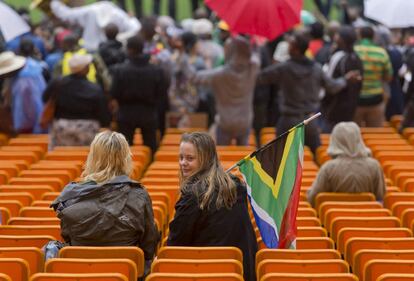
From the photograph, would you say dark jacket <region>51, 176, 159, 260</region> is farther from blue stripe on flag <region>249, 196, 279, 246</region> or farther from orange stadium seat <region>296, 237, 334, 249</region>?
orange stadium seat <region>296, 237, 334, 249</region>

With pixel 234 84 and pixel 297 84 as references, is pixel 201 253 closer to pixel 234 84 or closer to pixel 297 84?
pixel 297 84

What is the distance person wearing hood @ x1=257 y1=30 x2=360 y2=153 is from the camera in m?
10.8

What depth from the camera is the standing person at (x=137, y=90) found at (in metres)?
11.0

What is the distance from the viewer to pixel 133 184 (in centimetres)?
628

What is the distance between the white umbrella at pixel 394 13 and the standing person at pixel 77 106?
3.23m

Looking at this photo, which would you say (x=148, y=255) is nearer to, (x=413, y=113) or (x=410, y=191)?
(x=410, y=191)

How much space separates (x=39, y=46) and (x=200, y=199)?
9.31m

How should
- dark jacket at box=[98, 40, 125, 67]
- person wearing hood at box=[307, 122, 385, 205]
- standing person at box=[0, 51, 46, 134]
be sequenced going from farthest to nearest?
dark jacket at box=[98, 40, 125, 67]
standing person at box=[0, 51, 46, 134]
person wearing hood at box=[307, 122, 385, 205]

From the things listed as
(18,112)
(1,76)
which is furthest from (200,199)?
(18,112)

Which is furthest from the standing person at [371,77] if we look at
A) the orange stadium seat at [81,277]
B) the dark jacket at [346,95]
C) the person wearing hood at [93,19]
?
the orange stadium seat at [81,277]

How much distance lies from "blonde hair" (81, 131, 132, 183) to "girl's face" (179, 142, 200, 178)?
32 centimetres

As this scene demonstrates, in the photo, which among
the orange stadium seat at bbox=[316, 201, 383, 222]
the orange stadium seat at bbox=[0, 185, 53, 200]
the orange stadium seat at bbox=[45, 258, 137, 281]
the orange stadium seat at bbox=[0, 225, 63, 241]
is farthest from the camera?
the orange stadium seat at bbox=[0, 185, 53, 200]

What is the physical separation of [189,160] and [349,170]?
200cm

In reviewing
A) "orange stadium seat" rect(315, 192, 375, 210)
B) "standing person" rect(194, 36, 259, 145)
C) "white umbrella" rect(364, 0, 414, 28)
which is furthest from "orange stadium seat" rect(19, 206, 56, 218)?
"white umbrella" rect(364, 0, 414, 28)
